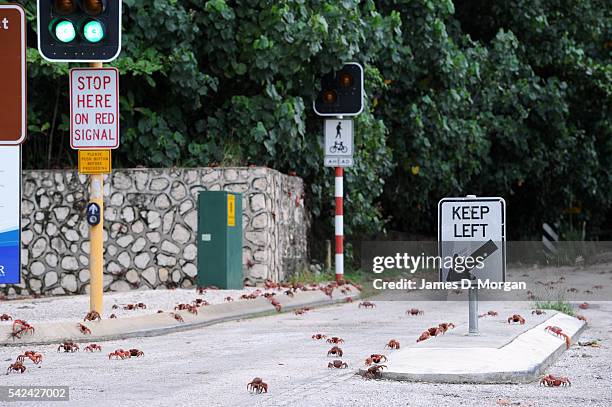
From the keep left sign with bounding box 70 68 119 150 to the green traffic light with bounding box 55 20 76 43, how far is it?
51cm

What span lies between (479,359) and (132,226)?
10095mm

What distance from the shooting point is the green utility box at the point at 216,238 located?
1509 cm

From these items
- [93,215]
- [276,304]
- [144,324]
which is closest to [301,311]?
[276,304]

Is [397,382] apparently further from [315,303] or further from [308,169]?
[308,169]

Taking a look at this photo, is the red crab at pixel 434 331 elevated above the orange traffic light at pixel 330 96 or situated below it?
below

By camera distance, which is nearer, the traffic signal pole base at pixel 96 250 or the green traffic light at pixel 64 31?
the green traffic light at pixel 64 31

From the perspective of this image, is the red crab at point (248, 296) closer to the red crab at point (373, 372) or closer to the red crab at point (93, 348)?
the red crab at point (93, 348)

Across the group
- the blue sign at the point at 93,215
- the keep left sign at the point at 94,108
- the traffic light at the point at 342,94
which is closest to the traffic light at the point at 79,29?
the keep left sign at the point at 94,108

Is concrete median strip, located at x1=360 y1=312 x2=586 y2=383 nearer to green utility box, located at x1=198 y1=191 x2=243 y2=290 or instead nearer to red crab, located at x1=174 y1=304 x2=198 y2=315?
red crab, located at x1=174 y1=304 x2=198 y2=315

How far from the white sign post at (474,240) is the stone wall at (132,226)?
8281 millimetres

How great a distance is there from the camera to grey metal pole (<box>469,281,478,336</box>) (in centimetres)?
895

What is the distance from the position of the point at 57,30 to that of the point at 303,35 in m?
7.08

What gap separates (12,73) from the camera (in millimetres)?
4004

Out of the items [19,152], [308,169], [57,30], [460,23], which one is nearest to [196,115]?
[308,169]
